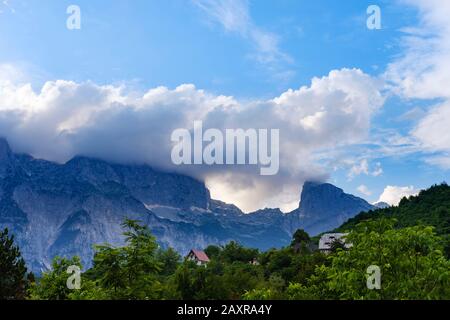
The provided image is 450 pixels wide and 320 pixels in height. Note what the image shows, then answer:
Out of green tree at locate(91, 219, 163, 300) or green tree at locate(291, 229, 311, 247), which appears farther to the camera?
green tree at locate(291, 229, 311, 247)

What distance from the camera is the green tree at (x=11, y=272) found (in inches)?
2245

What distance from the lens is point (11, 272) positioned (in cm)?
6016

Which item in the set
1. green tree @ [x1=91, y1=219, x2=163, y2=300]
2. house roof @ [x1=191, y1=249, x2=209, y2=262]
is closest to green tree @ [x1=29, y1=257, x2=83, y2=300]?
green tree @ [x1=91, y1=219, x2=163, y2=300]

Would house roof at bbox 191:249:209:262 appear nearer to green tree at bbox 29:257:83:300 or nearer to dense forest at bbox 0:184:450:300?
dense forest at bbox 0:184:450:300

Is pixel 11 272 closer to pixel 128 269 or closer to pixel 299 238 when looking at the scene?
pixel 128 269

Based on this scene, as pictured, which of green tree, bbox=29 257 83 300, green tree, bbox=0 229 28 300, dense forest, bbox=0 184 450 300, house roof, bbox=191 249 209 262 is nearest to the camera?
dense forest, bbox=0 184 450 300

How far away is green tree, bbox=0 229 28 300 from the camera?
57.0 metres

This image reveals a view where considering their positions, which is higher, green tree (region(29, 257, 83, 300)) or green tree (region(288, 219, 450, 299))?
green tree (region(288, 219, 450, 299))

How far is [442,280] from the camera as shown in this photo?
2070 centimetres

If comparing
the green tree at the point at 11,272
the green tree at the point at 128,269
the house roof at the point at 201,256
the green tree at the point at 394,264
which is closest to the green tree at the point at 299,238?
the house roof at the point at 201,256
